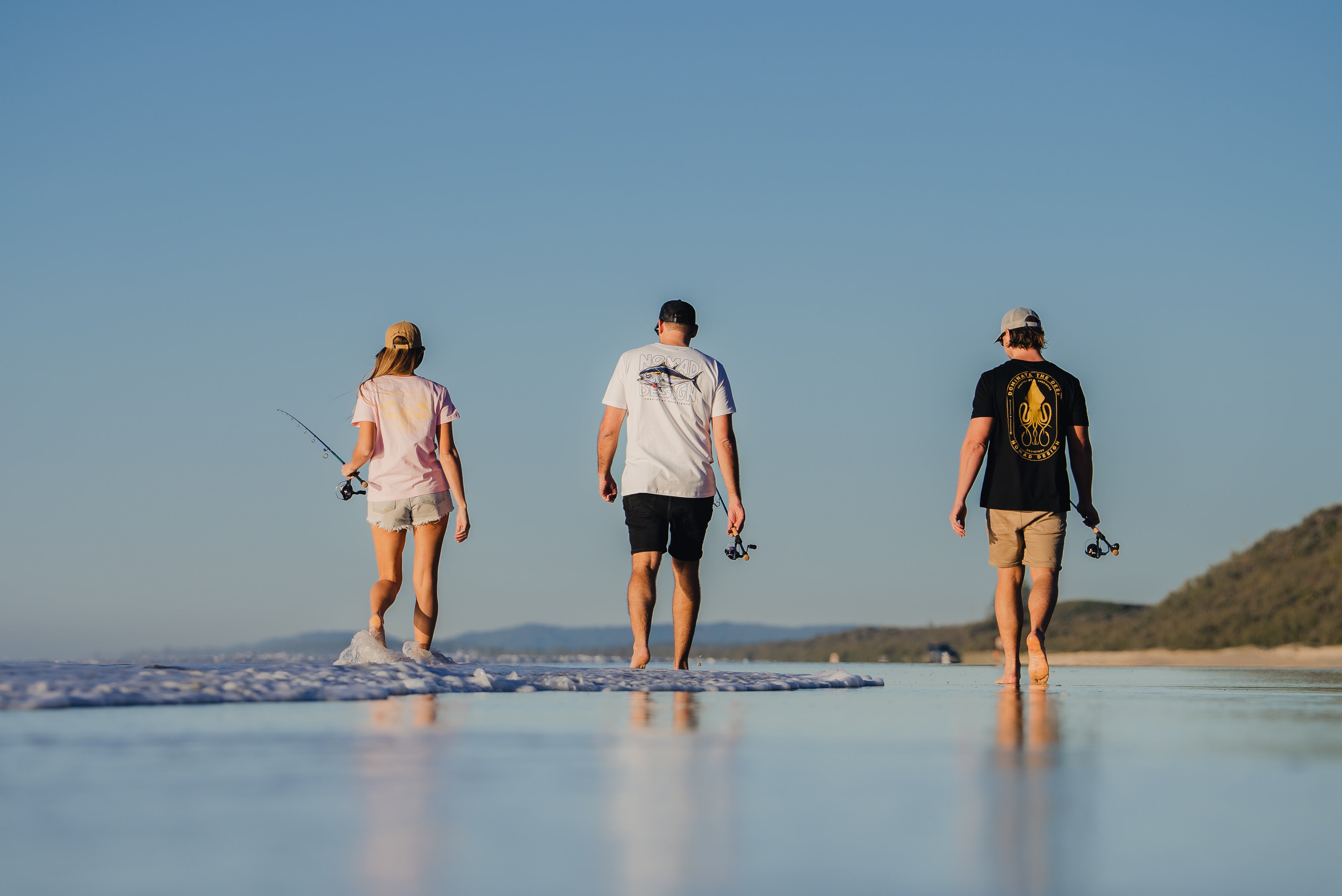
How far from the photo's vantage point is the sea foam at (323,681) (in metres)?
4.09

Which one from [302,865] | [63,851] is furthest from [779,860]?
[63,851]

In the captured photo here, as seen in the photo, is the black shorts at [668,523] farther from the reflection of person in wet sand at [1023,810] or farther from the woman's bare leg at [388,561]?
the reflection of person in wet sand at [1023,810]

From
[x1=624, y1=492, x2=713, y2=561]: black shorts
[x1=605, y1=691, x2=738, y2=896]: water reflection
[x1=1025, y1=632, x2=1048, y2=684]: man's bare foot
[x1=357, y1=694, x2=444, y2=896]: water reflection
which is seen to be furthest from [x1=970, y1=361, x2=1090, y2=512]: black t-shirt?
[x1=357, y1=694, x2=444, y2=896]: water reflection

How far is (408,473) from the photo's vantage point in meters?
7.51

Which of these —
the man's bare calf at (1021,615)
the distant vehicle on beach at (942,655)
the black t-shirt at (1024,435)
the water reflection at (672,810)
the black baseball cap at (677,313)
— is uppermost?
the black baseball cap at (677,313)

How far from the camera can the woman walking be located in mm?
7457

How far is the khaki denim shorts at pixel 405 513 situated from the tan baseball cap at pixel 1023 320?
3.59 m

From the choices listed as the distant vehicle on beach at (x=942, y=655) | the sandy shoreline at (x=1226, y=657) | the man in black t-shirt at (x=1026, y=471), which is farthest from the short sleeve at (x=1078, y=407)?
the distant vehicle on beach at (x=942, y=655)

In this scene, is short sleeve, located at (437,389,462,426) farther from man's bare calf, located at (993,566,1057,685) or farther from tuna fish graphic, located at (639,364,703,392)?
man's bare calf, located at (993,566,1057,685)

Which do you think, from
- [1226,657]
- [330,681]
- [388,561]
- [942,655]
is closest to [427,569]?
Answer: [388,561]

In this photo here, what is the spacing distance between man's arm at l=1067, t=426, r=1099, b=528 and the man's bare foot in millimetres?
1005

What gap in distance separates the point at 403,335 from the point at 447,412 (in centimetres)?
58

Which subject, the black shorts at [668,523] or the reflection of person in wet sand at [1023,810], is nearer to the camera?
the reflection of person in wet sand at [1023,810]

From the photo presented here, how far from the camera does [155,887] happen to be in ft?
4.99
